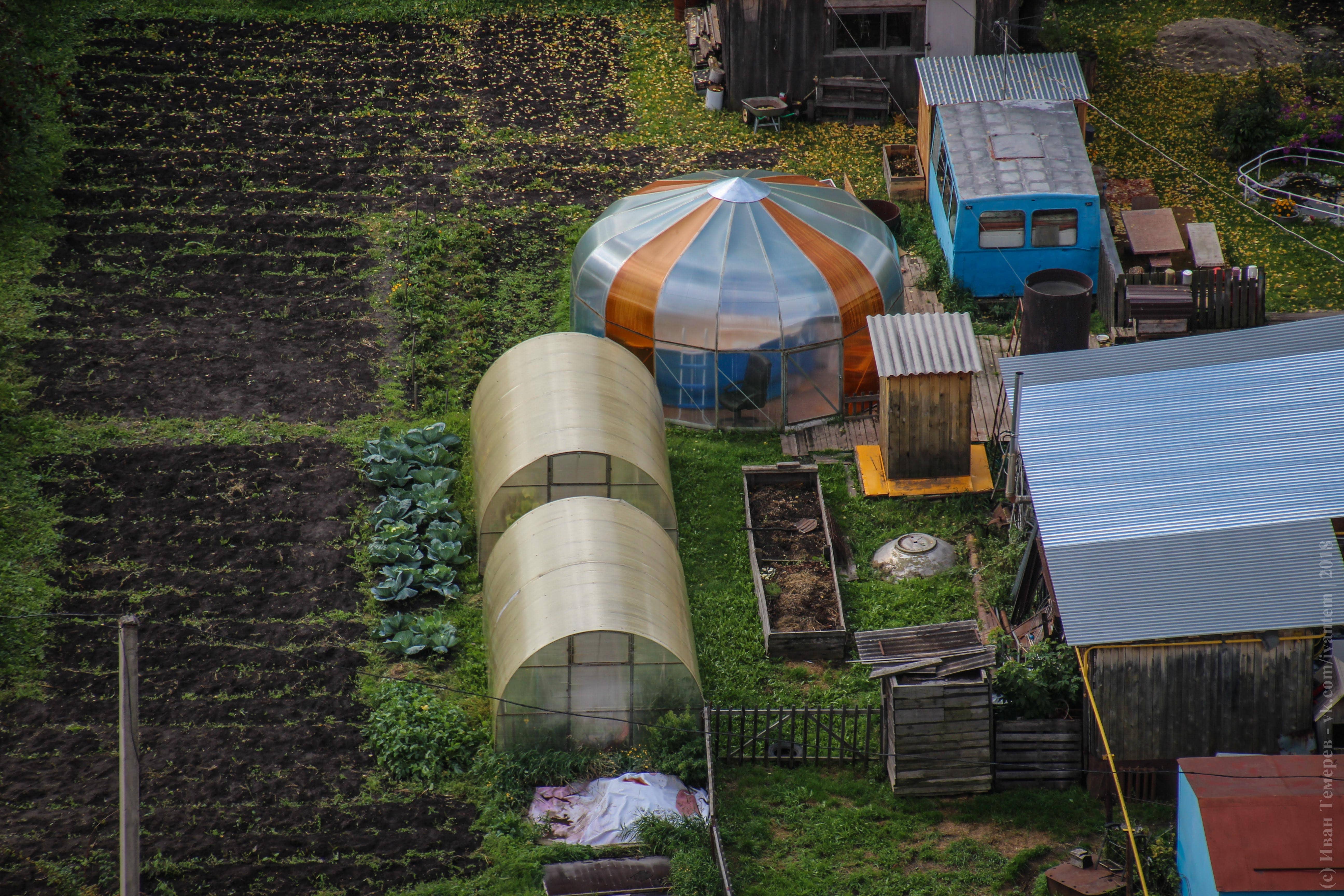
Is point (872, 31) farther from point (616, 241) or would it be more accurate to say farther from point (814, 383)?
point (814, 383)

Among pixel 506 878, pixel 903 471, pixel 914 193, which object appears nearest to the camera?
pixel 506 878

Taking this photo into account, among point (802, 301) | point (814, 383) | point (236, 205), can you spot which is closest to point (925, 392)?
point (814, 383)

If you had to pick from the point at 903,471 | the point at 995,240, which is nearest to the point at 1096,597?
the point at 903,471

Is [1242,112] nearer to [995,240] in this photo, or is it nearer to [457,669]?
[995,240]

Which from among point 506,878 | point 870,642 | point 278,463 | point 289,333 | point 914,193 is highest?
point 914,193

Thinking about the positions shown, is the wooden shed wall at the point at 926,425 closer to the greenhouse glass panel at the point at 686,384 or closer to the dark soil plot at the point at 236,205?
the greenhouse glass panel at the point at 686,384

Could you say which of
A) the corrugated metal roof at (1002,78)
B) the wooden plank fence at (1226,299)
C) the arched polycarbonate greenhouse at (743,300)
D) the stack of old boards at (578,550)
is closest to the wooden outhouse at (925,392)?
the arched polycarbonate greenhouse at (743,300)

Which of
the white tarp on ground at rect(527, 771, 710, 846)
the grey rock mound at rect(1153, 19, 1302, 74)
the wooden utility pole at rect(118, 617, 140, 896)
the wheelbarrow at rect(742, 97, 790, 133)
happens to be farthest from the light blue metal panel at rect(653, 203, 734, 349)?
the grey rock mound at rect(1153, 19, 1302, 74)

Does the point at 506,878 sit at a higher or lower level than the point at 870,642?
lower
